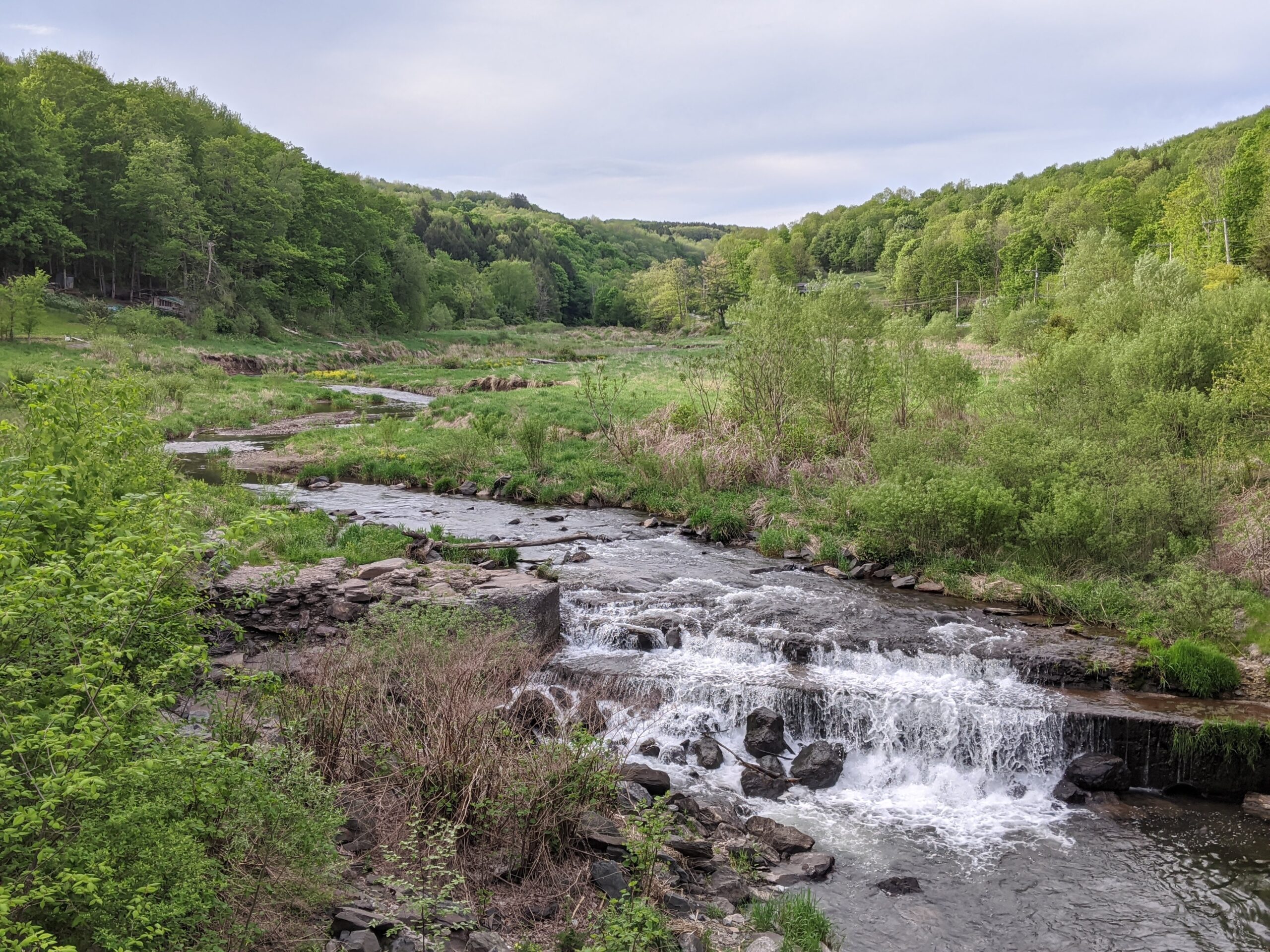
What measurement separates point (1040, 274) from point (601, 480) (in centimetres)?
7216

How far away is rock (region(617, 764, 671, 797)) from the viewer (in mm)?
9344

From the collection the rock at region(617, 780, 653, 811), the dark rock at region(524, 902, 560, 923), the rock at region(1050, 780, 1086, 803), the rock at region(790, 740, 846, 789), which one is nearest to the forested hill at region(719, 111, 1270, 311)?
the rock at region(1050, 780, 1086, 803)

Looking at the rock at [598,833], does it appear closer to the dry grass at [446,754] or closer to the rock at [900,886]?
the dry grass at [446,754]

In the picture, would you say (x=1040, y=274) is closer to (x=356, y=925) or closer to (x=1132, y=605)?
(x=1132, y=605)

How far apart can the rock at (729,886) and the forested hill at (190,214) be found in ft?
195

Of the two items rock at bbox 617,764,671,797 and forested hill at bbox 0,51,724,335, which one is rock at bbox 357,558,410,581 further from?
forested hill at bbox 0,51,724,335

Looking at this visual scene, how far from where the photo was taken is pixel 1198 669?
11.6 m

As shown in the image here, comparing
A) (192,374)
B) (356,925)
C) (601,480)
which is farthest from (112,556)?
(192,374)

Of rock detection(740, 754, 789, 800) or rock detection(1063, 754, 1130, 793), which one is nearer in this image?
rock detection(740, 754, 789, 800)

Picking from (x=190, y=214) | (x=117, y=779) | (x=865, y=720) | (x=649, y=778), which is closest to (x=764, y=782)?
(x=649, y=778)

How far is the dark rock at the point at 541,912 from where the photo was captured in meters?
6.65

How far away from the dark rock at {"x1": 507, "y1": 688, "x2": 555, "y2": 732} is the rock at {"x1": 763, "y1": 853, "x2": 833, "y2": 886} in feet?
10.3

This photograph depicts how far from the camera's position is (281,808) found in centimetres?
561

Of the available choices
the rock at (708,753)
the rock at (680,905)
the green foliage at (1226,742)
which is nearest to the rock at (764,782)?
Result: the rock at (708,753)
